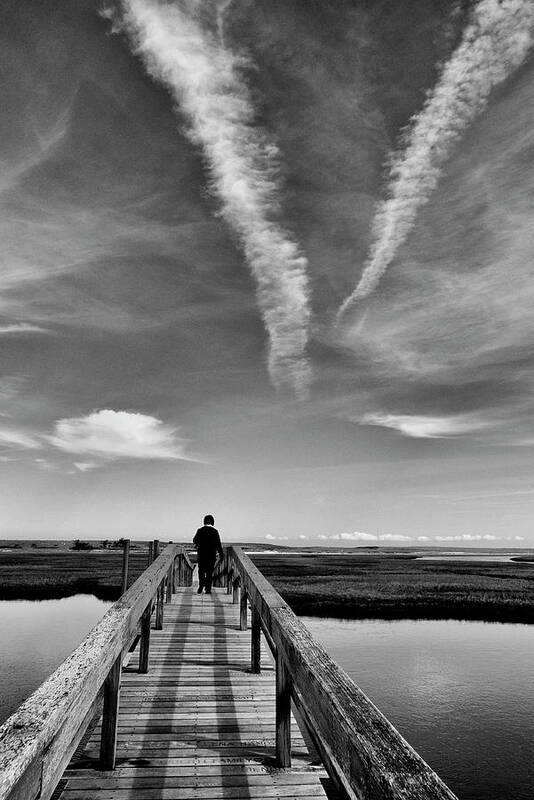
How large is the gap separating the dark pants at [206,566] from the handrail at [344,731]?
29.5ft

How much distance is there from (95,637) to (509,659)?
57.5ft

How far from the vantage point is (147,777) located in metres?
3.99

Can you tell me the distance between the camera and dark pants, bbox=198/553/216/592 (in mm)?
13265

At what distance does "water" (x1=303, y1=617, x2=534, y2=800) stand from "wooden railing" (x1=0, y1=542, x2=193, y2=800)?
753 cm

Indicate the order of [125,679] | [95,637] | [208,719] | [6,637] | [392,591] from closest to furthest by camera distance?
[95,637]
[208,719]
[125,679]
[6,637]
[392,591]

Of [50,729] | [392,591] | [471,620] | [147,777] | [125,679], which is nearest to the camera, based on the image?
[50,729]

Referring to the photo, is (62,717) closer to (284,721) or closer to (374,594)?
(284,721)

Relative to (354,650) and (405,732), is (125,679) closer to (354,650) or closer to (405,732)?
(405,732)

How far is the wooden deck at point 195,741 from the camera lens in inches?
152

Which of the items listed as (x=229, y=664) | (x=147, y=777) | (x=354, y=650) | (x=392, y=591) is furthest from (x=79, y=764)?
(x=392, y=591)

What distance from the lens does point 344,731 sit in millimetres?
2330

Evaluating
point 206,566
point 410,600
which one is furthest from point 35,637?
point 410,600

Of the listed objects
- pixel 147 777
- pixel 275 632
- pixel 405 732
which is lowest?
pixel 405 732

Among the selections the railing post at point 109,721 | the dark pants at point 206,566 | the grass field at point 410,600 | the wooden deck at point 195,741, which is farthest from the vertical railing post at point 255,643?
the grass field at point 410,600
